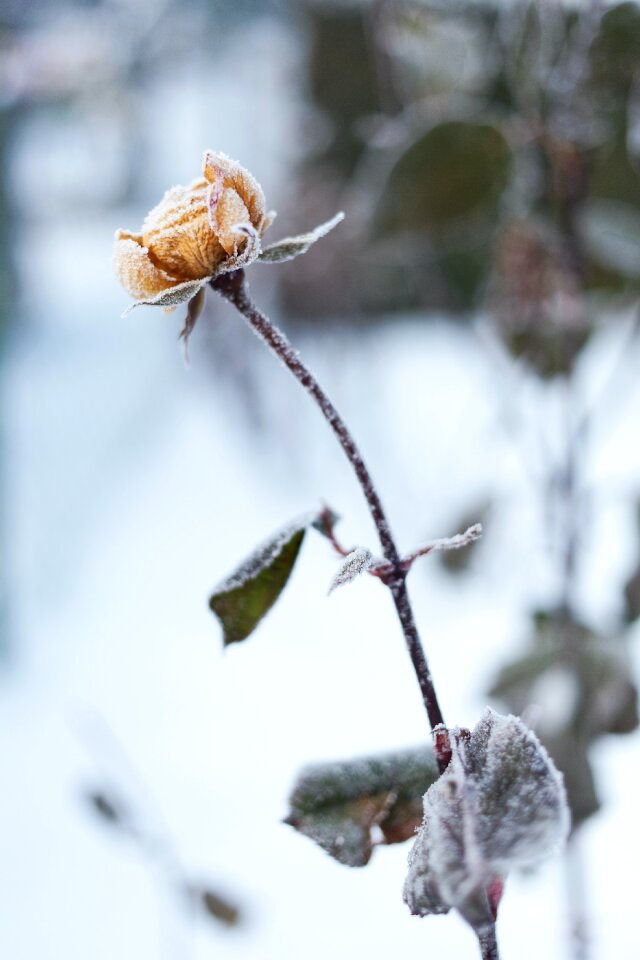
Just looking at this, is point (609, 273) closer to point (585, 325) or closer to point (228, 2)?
point (585, 325)

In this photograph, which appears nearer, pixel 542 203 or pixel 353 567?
pixel 353 567

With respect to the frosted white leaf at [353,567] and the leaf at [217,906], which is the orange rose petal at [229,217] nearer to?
the frosted white leaf at [353,567]

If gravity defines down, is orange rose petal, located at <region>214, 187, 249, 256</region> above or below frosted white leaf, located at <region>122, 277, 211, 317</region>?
above

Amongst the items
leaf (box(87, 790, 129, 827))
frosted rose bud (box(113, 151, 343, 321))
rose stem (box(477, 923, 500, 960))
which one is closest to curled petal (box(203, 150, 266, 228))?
frosted rose bud (box(113, 151, 343, 321))

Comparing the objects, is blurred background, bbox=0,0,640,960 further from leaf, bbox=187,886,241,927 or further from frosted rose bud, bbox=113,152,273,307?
frosted rose bud, bbox=113,152,273,307

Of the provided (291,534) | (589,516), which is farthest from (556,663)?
(291,534)

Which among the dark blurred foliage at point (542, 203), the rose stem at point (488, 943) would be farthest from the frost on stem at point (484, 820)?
the dark blurred foliage at point (542, 203)

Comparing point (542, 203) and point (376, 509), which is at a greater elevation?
point (542, 203)

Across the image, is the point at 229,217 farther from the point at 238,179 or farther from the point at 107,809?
the point at 107,809

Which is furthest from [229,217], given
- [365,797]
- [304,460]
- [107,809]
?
[304,460]
